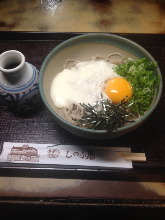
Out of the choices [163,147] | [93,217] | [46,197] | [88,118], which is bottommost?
[93,217]

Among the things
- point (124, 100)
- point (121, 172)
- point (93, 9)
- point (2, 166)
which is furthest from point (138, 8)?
point (2, 166)

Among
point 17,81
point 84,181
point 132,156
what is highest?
point 17,81

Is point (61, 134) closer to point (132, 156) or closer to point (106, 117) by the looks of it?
point (106, 117)

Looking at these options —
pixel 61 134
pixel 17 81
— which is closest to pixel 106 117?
pixel 61 134

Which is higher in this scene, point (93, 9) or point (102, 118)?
point (93, 9)

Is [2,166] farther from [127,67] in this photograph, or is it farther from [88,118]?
[127,67]

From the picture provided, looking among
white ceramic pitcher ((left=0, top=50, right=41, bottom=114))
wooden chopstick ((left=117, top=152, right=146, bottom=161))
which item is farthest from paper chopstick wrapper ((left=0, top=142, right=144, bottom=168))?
white ceramic pitcher ((left=0, top=50, right=41, bottom=114))
